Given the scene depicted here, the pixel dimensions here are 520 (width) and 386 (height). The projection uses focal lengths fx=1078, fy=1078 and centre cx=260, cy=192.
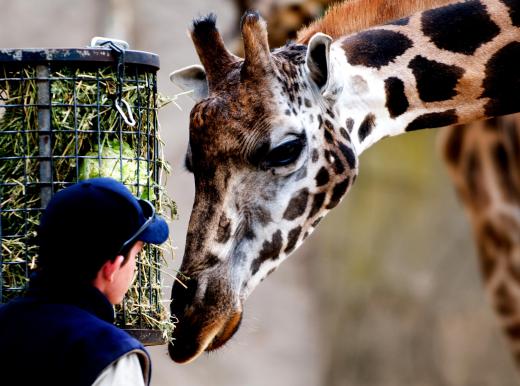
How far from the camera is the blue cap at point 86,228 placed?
3.12 metres

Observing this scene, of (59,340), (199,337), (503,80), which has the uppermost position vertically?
(503,80)

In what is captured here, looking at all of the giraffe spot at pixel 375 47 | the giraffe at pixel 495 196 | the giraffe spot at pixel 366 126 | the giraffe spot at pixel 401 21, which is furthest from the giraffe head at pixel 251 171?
the giraffe at pixel 495 196

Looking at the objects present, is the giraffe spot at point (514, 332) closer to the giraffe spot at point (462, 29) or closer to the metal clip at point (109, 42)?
the giraffe spot at point (462, 29)

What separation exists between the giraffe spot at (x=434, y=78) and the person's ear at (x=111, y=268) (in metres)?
2.34

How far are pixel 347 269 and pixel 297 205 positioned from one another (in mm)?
A: 7072

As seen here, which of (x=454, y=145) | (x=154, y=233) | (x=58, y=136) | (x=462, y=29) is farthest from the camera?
(x=454, y=145)

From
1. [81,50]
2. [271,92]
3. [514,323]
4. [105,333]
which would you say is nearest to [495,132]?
[514,323]

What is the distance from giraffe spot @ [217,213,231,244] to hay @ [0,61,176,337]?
0.60 meters

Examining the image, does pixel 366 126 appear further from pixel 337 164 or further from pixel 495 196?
pixel 495 196

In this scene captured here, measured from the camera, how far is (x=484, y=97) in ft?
17.1

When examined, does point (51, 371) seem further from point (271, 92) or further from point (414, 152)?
point (414, 152)

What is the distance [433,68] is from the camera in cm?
513

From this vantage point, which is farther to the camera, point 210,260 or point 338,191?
point 338,191

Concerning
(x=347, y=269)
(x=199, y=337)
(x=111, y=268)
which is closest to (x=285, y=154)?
(x=199, y=337)
